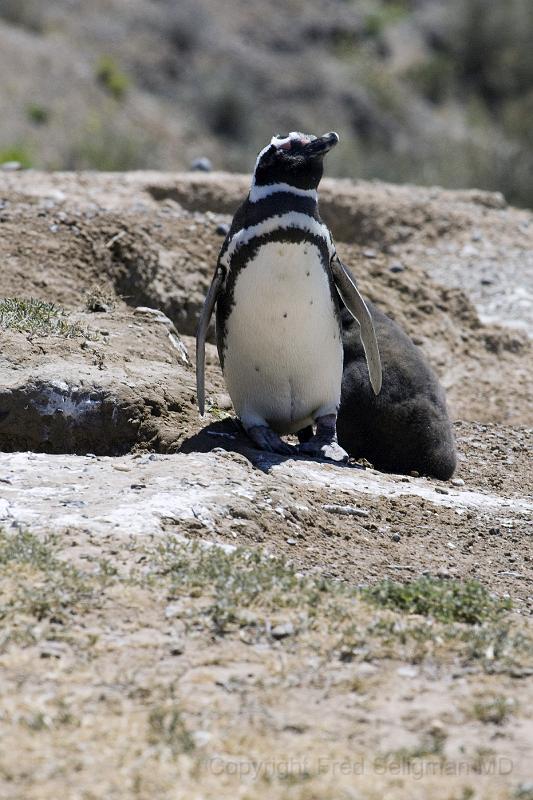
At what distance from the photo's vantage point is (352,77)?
2966 centimetres

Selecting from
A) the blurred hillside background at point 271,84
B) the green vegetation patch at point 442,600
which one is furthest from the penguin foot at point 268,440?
the blurred hillside background at point 271,84

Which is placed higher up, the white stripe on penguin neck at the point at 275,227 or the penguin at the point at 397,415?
the white stripe on penguin neck at the point at 275,227

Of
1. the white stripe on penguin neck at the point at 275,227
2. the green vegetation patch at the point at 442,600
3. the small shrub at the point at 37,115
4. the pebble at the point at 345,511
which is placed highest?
the small shrub at the point at 37,115

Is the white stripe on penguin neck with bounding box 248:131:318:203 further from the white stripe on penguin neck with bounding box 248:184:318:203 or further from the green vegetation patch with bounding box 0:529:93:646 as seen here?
the green vegetation patch with bounding box 0:529:93:646

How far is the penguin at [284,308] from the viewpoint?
5.99 metres

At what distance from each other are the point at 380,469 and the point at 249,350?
1076mm

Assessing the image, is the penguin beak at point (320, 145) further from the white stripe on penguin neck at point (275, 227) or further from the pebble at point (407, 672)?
the pebble at point (407, 672)

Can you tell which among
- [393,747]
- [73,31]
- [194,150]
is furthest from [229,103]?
[393,747]

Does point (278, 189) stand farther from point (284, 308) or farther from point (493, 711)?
point (493, 711)

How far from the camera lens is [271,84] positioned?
28188 mm

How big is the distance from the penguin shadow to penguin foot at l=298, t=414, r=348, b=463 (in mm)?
48

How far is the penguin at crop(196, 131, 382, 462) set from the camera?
5988 mm

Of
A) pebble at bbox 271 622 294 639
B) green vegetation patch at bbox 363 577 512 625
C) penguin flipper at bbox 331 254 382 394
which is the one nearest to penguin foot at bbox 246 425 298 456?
penguin flipper at bbox 331 254 382 394

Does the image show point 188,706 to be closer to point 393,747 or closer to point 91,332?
point 393,747
